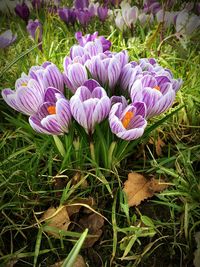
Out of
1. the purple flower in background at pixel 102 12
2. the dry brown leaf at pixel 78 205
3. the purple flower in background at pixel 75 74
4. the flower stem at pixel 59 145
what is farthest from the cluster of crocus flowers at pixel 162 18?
the dry brown leaf at pixel 78 205

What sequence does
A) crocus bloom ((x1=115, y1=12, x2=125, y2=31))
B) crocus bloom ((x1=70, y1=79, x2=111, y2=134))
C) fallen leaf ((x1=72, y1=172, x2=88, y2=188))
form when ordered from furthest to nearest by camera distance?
1. crocus bloom ((x1=115, y1=12, x2=125, y2=31))
2. fallen leaf ((x1=72, y1=172, x2=88, y2=188))
3. crocus bloom ((x1=70, y1=79, x2=111, y2=134))

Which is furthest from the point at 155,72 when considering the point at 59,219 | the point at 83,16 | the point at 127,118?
the point at 83,16

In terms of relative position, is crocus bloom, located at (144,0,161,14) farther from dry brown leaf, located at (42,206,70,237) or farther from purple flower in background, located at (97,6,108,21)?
dry brown leaf, located at (42,206,70,237)

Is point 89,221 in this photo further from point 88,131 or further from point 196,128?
point 196,128

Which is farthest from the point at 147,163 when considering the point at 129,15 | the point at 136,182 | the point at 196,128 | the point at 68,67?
the point at 129,15

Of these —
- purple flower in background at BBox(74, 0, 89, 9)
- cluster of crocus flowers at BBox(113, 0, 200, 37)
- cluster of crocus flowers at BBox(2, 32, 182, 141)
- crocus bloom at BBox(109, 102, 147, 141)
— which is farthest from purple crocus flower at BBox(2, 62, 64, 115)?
purple flower in background at BBox(74, 0, 89, 9)

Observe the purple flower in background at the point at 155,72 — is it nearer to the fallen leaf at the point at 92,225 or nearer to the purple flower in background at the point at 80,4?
the fallen leaf at the point at 92,225
